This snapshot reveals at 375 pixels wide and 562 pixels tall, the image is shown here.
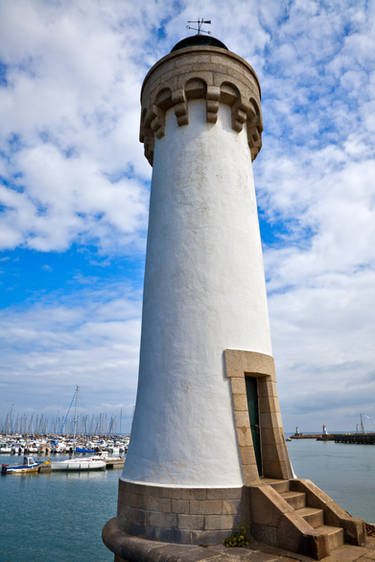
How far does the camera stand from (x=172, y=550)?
6562 mm

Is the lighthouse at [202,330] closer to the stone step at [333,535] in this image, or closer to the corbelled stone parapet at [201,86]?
the corbelled stone parapet at [201,86]

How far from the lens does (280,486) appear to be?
27.1 ft

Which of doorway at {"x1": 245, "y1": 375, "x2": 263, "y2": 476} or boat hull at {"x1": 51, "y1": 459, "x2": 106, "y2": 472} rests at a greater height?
doorway at {"x1": 245, "y1": 375, "x2": 263, "y2": 476}

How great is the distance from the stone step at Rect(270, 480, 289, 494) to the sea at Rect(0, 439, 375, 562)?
13974mm

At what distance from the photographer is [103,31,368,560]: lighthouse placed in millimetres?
7312

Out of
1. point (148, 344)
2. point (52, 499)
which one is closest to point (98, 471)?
point (52, 499)

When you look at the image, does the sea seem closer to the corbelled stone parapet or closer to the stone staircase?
the stone staircase

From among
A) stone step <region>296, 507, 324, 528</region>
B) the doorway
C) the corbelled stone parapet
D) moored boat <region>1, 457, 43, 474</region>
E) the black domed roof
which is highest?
the black domed roof

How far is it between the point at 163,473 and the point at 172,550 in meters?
1.35

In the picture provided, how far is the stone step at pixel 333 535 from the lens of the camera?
22.4 feet

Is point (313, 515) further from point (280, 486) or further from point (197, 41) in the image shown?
point (197, 41)

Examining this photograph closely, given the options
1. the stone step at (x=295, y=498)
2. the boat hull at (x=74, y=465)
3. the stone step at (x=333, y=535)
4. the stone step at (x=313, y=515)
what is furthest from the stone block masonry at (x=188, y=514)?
the boat hull at (x=74, y=465)

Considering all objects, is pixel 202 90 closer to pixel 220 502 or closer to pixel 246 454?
pixel 246 454

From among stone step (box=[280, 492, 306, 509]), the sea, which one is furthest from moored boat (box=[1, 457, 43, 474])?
stone step (box=[280, 492, 306, 509])
